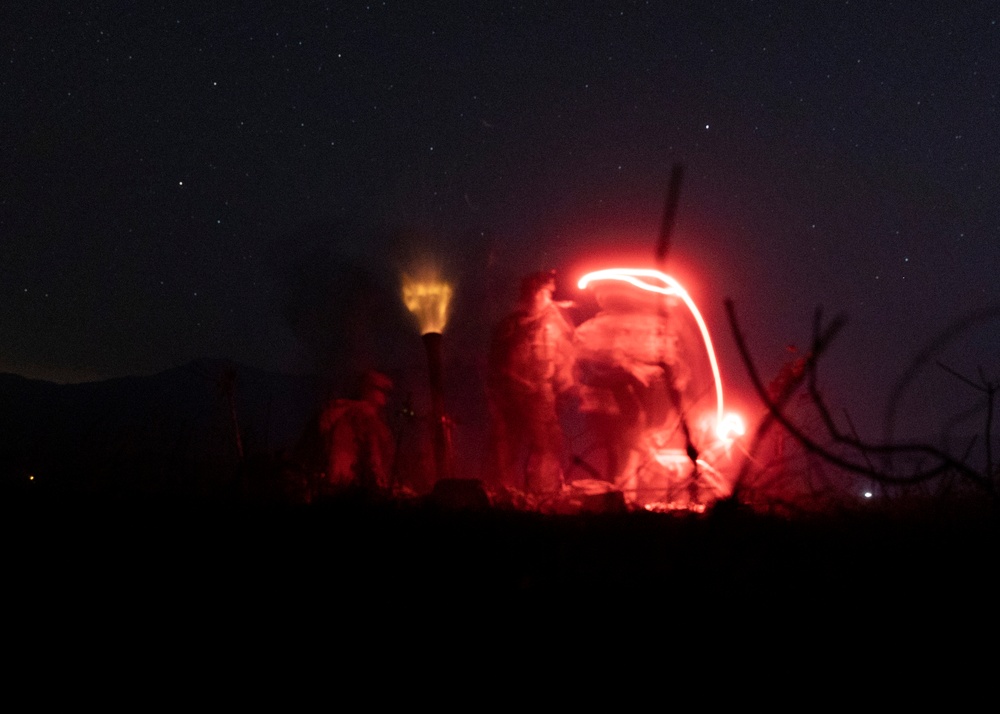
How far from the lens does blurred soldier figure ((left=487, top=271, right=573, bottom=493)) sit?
12992mm

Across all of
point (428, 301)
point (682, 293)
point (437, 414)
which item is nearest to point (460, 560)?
point (682, 293)

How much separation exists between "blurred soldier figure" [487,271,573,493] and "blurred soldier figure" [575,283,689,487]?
49cm

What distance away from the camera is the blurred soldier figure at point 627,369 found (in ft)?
42.1

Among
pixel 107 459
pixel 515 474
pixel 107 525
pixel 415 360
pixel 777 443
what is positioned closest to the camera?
pixel 107 525

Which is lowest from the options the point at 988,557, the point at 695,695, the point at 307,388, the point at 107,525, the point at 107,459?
the point at 695,695

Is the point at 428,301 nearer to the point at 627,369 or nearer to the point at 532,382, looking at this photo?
the point at 532,382

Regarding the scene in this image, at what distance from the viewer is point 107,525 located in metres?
4.27

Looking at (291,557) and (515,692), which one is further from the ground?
(291,557)

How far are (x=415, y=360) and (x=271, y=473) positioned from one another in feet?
38.1

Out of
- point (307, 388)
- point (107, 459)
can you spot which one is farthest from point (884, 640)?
point (307, 388)

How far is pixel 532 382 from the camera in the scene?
13.0 m

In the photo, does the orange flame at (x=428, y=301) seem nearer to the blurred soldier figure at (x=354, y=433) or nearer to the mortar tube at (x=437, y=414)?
the mortar tube at (x=437, y=414)

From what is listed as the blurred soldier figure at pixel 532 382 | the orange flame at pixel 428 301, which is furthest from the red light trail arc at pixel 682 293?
the orange flame at pixel 428 301

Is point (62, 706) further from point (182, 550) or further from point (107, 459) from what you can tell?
point (107, 459)
